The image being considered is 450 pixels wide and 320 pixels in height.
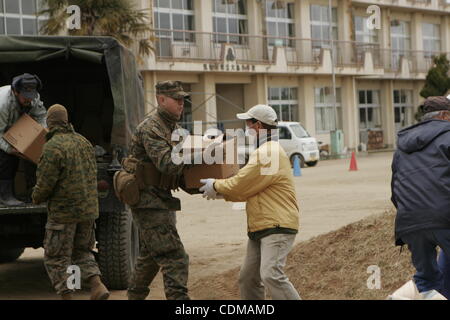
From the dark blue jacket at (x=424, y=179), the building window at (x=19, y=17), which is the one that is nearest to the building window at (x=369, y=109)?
the building window at (x=19, y=17)

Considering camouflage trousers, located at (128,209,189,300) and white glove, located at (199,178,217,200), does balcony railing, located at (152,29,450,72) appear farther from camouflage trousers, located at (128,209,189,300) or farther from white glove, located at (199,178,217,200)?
white glove, located at (199,178,217,200)

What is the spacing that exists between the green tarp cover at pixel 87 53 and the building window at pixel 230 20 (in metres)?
27.9

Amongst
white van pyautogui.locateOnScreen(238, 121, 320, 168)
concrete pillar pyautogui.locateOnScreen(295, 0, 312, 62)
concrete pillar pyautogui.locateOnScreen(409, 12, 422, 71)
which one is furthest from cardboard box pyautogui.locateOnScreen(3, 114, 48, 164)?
concrete pillar pyautogui.locateOnScreen(409, 12, 422, 71)

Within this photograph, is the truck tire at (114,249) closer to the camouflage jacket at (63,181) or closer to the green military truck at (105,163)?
the green military truck at (105,163)

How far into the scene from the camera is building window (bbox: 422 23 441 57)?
51.1 meters

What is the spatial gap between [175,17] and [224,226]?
2310 centimetres

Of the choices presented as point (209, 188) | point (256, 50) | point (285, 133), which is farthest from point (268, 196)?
point (256, 50)

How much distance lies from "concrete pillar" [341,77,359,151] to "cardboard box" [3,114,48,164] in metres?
37.3

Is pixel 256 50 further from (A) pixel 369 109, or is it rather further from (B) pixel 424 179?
(B) pixel 424 179

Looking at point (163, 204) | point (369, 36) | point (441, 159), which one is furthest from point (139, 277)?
point (369, 36)

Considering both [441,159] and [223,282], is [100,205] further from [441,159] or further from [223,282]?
[441,159]

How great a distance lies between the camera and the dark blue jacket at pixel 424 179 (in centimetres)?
539

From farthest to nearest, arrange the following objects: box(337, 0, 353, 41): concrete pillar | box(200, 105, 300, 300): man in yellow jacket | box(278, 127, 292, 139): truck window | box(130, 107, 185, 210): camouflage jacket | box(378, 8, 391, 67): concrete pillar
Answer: box(378, 8, 391, 67): concrete pillar, box(337, 0, 353, 41): concrete pillar, box(278, 127, 292, 139): truck window, box(130, 107, 185, 210): camouflage jacket, box(200, 105, 300, 300): man in yellow jacket

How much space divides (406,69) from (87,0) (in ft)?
87.4
